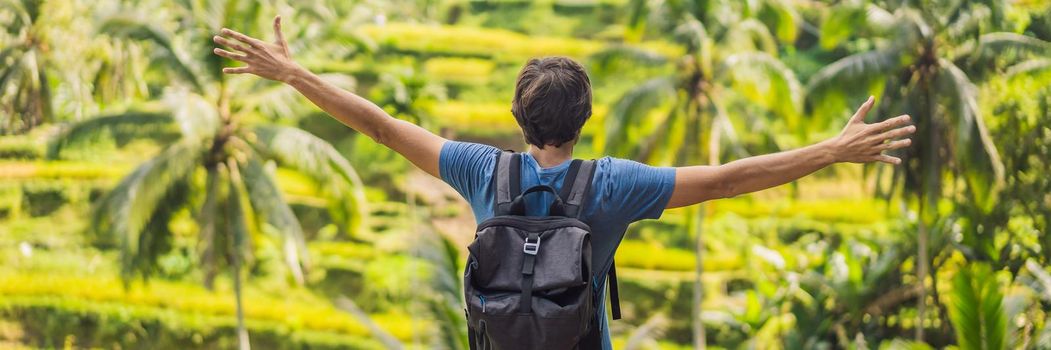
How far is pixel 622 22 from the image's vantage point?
1237 inches

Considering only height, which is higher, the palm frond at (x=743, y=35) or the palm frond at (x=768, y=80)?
the palm frond at (x=743, y=35)

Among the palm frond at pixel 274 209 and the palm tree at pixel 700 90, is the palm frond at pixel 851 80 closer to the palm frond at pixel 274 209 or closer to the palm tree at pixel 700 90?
the palm tree at pixel 700 90

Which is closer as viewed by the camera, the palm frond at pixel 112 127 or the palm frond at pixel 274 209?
the palm frond at pixel 112 127

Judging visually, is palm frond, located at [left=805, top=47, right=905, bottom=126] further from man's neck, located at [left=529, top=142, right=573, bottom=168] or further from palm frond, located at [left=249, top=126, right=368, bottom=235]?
man's neck, located at [left=529, top=142, right=573, bottom=168]

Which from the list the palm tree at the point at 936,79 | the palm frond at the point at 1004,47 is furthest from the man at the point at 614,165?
the palm frond at the point at 1004,47

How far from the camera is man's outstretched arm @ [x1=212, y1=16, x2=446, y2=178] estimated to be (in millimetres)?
2277

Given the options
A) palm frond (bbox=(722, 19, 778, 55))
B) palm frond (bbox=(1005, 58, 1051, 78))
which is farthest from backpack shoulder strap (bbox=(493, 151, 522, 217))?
palm frond (bbox=(722, 19, 778, 55))

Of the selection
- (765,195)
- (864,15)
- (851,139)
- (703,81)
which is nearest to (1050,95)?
(864,15)

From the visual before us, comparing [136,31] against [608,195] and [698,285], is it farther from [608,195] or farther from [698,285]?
[608,195]

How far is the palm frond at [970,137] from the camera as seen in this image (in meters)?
15.8

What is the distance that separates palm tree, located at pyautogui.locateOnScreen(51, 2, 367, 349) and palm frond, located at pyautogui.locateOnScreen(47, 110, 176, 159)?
1cm

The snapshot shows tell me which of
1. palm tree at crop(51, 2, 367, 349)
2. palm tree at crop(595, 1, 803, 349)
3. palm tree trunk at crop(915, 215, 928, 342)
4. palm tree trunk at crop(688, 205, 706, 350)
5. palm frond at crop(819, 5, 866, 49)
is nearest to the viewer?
palm tree at crop(51, 2, 367, 349)

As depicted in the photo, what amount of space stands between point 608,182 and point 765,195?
2404 centimetres

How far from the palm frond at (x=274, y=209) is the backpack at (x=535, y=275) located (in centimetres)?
1334
